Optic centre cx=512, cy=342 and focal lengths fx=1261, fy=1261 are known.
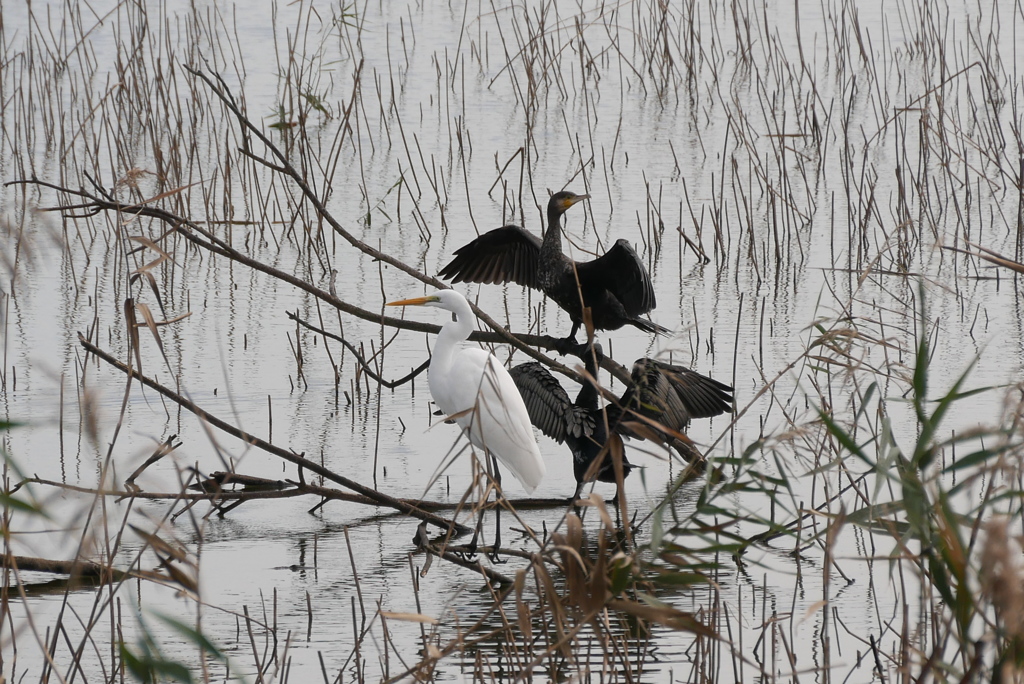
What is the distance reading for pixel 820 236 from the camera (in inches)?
244

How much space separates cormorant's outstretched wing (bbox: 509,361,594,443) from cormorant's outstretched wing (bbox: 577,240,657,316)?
A: 1.76 feet

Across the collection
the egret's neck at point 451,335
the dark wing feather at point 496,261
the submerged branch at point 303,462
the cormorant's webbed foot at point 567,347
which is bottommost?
the submerged branch at point 303,462

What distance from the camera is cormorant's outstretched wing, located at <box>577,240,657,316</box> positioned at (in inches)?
158

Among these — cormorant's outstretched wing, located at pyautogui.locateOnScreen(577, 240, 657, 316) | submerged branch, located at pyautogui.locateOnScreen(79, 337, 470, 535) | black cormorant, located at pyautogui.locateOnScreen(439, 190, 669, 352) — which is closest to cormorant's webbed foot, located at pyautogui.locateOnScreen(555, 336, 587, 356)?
black cormorant, located at pyautogui.locateOnScreen(439, 190, 669, 352)

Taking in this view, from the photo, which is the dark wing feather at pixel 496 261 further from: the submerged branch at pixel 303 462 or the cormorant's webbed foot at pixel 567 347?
the submerged branch at pixel 303 462

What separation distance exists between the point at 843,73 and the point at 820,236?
2.94 metres

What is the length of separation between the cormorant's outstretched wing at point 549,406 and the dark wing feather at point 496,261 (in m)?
1.07

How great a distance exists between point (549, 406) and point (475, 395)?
210 mm

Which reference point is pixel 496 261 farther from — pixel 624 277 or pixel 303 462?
pixel 303 462

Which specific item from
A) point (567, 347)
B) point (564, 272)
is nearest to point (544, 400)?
point (567, 347)

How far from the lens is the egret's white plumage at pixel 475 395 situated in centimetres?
334

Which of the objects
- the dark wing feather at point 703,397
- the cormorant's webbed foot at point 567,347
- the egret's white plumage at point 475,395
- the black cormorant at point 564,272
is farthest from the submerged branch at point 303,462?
the cormorant's webbed foot at point 567,347

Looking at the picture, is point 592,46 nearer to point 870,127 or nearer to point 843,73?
point 843,73

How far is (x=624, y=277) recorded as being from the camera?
4156 millimetres
